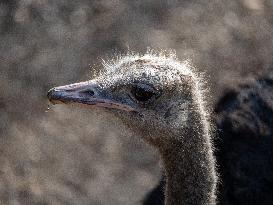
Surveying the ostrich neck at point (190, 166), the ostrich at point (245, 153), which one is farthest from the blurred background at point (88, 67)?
the ostrich neck at point (190, 166)

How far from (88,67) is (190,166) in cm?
119

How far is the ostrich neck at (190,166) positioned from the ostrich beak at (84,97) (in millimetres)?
207

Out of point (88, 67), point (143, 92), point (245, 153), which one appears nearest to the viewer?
point (143, 92)

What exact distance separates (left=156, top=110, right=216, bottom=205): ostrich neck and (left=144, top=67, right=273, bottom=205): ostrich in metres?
0.48

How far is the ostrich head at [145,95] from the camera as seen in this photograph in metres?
2.72

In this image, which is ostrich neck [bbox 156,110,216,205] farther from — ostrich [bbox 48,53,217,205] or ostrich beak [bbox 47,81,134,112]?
ostrich beak [bbox 47,81,134,112]

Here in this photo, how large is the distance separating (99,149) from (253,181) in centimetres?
70

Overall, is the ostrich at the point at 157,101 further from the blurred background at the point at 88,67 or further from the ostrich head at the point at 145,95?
the blurred background at the point at 88,67

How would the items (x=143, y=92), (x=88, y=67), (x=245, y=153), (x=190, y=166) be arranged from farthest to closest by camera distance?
(x=88, y=67)
(x=245, y=153)
(x=190, y=166)
(x=143, y=92)

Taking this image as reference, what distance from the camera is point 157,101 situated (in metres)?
2.73

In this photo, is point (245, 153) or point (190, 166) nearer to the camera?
point (190, 166)

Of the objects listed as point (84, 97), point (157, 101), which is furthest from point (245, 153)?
point (84, 97)

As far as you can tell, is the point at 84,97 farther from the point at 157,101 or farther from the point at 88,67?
the point at 88,67

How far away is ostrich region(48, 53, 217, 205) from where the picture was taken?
8.94 ft
